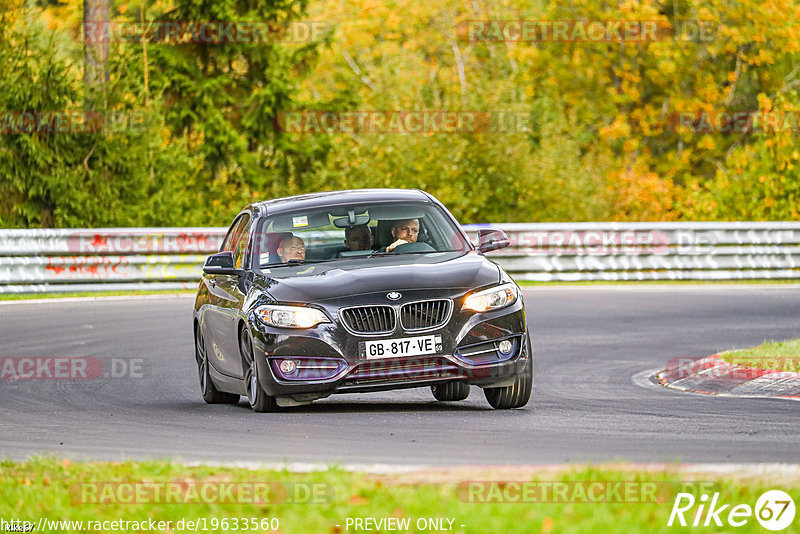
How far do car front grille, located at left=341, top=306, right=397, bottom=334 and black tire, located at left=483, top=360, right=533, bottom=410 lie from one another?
1142 mm

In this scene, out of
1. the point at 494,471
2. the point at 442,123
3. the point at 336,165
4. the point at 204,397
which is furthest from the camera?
the point at 336,165

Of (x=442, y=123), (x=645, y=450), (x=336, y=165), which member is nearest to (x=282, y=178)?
(x=336, y=165)

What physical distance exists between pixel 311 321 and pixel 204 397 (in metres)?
2.76

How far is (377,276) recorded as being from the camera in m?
10.5

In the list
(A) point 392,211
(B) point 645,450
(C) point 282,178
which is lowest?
(C) point 282,178

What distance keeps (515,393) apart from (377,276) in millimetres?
1390

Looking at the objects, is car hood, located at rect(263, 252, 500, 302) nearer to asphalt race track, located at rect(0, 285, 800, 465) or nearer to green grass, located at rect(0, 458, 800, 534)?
asphalt race track, located at rect(0, 285, 800, 465)

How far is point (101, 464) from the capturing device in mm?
7914

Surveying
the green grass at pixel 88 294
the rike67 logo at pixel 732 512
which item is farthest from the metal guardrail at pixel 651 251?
the rike67 logo at pixel 732 512

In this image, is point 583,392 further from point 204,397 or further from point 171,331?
point 171,331

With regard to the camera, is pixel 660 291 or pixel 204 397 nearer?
pixel 204 397

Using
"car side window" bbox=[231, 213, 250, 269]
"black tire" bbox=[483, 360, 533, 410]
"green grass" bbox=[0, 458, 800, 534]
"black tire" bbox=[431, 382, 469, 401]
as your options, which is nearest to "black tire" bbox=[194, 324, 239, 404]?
"car side window" bbox=[231, 213, 250, 269]

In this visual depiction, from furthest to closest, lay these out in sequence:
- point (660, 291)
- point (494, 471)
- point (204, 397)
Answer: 1. point (660, 291)
2. point (204, 397)
3. point (494, 471)

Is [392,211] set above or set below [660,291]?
above
